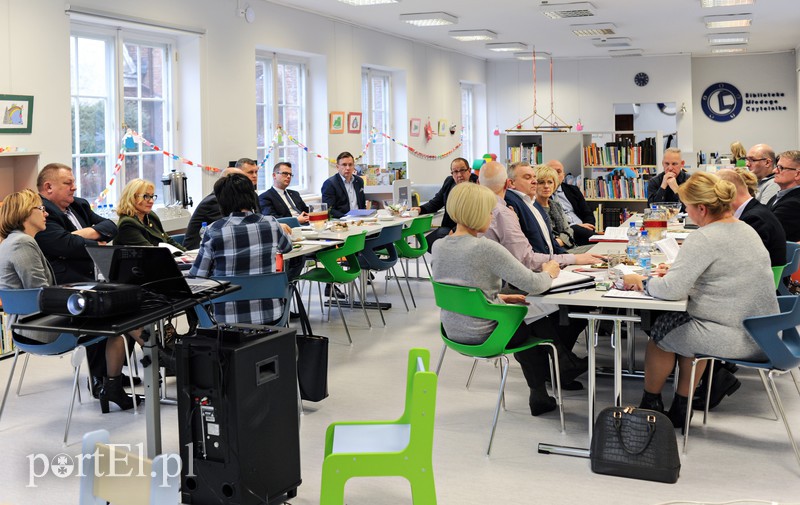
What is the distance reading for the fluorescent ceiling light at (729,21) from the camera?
38.0 feet

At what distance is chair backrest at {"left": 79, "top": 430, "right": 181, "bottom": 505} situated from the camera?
1.90 metres

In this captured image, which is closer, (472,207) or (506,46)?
(472,207)

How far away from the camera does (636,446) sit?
364 centimetres

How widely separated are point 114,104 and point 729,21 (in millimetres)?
8843

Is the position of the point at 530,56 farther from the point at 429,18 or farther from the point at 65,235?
the point at 65,235

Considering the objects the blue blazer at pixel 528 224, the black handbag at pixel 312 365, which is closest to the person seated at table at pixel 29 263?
the black handbag at pixel 312 365

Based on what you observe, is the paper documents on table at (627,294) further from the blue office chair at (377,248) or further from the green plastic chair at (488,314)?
the blue office chair at (377,248)

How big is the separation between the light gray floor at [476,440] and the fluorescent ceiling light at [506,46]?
31.2ft

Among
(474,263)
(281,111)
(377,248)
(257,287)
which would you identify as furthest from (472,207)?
(281,111)

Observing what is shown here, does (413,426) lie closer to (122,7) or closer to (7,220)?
(7,220)

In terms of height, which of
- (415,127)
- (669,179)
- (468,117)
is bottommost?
(669,179)

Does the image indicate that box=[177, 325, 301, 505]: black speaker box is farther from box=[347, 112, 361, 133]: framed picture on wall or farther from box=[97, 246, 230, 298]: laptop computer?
box=[347, 112, 361, 133]: framed picture on wall

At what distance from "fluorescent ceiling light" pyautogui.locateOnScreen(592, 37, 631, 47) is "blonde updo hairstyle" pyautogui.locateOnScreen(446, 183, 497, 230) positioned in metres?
11.0

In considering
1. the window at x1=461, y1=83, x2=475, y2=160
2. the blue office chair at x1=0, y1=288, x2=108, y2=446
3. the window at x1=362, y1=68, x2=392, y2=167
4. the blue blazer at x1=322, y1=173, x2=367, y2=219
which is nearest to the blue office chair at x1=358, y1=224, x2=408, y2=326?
the blue blazer at x1=322, y1=173, x2=367, y2=219
